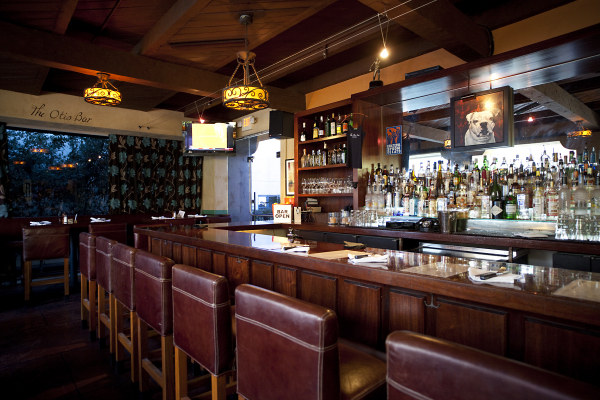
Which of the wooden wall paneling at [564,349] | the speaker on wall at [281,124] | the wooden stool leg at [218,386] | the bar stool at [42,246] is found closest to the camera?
the wooden wall paneling at [564,349]

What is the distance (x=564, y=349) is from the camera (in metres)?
1.19

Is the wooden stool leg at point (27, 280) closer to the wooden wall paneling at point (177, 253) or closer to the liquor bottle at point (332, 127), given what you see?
the wooden wall paneling at point (177, 253)

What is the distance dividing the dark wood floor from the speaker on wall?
3.87m

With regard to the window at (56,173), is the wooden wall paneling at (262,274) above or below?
below

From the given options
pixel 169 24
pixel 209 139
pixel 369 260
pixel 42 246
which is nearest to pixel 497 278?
pixel 369 260

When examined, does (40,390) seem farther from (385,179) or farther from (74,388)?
(385,179)

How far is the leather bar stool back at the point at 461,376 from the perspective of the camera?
0.61 metres

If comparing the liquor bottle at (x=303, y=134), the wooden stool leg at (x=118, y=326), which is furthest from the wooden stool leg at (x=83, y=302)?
the liquor bottle at (x=303, y=134)

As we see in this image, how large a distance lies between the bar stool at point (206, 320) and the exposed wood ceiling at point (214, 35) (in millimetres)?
2566

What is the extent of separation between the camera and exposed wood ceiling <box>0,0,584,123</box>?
11.0ft

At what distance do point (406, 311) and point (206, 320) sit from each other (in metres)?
0.89

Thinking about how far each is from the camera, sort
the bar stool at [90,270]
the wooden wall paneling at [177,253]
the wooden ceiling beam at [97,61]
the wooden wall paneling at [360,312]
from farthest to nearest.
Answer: the wooden ceiling beam at [97,61], the wooden wall paneling at [177,253], the bar stool at [90,270], the wooden wall paneling at [360,312]

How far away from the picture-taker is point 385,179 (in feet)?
15.4

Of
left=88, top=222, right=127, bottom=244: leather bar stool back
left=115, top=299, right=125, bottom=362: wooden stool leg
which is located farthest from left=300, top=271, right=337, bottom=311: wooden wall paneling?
left=88, top=222, right=127, bottom=244: leather bar stool back
